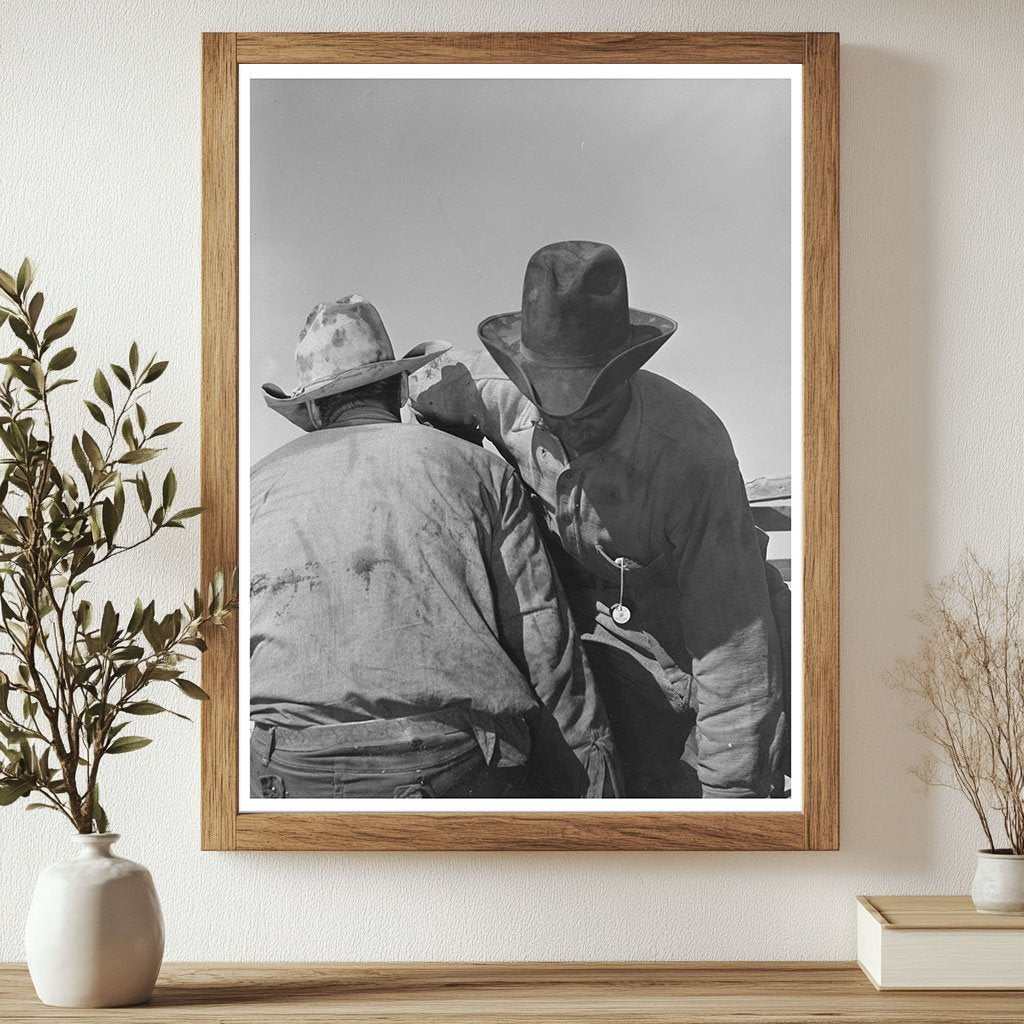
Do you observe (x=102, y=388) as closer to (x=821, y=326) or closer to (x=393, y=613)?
(x=393, y=613)

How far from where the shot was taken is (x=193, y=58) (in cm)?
184

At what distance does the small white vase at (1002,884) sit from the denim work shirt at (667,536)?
1.15ft

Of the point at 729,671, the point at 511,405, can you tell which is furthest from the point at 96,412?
the point at 729,671

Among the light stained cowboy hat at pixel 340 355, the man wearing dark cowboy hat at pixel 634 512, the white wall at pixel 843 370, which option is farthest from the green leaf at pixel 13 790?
the man wearing dark cowboy hat at pixel 634 512

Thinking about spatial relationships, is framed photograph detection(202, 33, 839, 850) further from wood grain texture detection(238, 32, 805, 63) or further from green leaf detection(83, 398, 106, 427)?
green leaf detection(83, 398, 106, 427)

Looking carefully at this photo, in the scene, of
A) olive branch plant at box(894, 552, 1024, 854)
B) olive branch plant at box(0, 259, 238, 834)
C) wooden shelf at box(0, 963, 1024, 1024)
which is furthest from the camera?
olive branch plant at box(894, 552, 1024, 854)

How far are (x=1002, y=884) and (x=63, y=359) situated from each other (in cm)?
164

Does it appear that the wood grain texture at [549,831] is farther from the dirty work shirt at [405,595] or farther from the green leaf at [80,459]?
the green leaf at [80,459]

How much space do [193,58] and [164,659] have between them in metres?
1.01

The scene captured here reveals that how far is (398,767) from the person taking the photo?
5.81ft

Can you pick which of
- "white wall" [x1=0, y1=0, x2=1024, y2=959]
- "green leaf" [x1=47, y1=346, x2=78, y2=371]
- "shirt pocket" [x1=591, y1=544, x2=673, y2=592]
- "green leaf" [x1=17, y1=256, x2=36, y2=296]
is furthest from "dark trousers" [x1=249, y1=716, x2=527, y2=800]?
"green leaf" [x1=17, y1=256, x2=36, y2=296]

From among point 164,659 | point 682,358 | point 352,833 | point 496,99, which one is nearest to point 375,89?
point 496,99

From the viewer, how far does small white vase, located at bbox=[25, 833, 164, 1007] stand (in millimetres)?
1536

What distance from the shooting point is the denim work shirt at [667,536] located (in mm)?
1773
